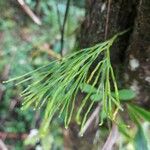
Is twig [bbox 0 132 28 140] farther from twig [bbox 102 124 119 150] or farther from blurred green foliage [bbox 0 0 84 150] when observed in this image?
twig [bbox 102 124 119 150]

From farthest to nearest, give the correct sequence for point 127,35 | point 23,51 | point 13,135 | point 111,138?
point 23,51 → point 13,135 → point 111,138 → point 127,35

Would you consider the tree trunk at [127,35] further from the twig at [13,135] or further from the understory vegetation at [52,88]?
the twig at [13,135]

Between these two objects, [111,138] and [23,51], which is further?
[23,51]

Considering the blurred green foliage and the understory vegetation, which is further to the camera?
the blurred green foliage

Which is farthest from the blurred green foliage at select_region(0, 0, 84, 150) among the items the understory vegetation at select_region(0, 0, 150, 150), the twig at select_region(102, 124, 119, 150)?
the twig at select_region(102, 124, 119, 150)

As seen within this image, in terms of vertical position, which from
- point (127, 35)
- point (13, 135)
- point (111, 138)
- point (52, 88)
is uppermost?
point (127, 35)

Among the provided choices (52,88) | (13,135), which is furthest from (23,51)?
(52,88)

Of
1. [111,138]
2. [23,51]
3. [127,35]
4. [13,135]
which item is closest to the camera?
[127,35]

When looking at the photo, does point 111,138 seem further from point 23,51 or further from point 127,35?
point 23,51
